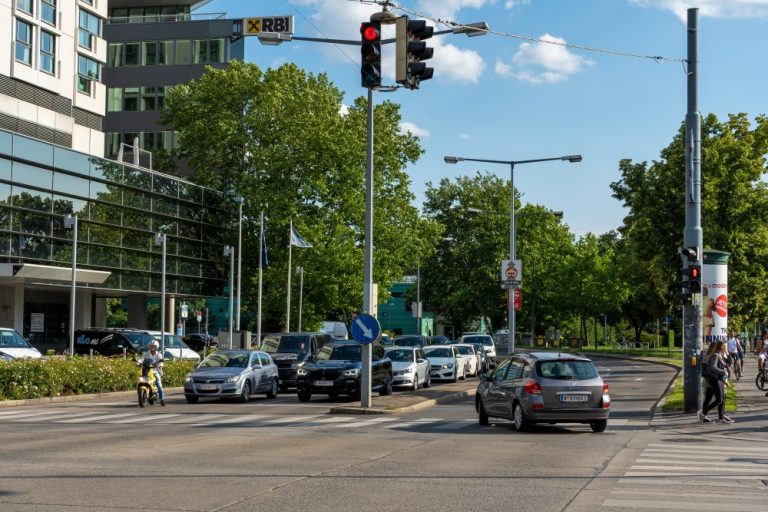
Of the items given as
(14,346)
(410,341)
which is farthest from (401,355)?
(14,346)

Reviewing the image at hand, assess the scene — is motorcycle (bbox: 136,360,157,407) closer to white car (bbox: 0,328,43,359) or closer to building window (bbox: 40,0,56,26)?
white car (bbox: 0,328,43,359)

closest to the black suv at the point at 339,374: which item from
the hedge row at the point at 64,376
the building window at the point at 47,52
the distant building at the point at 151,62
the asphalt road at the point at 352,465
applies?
the asphalt road at the point at 352,465

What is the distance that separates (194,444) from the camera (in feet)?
55.1

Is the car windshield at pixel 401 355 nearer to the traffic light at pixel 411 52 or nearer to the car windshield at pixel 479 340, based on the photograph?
the car windshield at pixel 479 340

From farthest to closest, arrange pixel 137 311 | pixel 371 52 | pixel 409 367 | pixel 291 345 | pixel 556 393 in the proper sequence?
pixel 137 311 → pixel 291 345 → pixel 409 367 → pixel 556 393 → pixel 371 52

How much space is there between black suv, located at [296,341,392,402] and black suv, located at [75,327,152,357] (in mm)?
14961

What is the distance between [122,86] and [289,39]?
66.4 m

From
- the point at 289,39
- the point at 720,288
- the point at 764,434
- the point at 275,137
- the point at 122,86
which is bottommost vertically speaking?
the point at 764,434

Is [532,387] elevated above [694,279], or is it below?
below

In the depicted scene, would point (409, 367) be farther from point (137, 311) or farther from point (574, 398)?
point (137, 311)

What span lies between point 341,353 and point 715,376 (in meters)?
12.3

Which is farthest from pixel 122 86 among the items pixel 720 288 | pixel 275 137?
pixel 720 288

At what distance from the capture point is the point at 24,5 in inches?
2015

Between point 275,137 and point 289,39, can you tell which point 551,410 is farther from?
point 275,137
